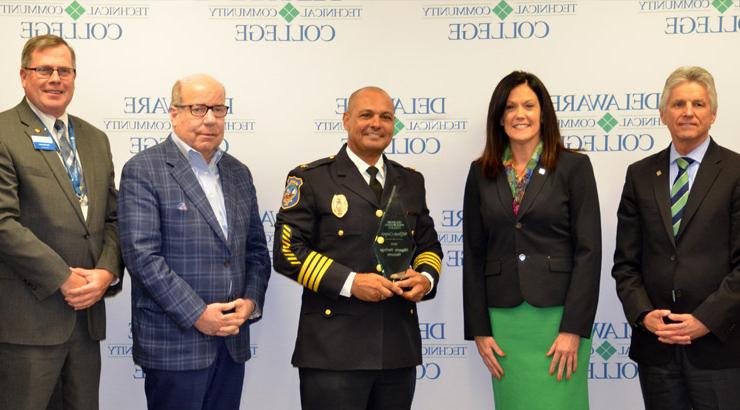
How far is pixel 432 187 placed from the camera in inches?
147

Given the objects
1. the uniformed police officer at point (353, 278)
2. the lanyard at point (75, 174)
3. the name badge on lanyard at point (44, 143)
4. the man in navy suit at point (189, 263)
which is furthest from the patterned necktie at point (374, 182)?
the name badge on lanyard at point (44, 143)

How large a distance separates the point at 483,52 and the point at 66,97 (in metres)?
2.02

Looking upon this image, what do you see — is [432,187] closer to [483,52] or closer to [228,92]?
[483,52]

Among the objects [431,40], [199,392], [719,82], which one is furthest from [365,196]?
[719,82]

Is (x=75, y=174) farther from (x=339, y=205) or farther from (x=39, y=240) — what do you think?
(x=339, y=205)

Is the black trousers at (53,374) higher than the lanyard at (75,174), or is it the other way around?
the lanyard at (75,174)

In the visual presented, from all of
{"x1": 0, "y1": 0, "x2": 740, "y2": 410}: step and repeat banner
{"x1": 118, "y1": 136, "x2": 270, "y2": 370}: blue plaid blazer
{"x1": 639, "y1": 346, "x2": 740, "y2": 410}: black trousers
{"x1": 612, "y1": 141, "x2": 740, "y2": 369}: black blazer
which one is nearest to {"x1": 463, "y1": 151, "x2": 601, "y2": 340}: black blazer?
{"x1": 612, "y1": 141, "x2": 740, "y2": 369}: black blazer

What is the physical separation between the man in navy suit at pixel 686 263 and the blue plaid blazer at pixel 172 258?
1607 millimetres

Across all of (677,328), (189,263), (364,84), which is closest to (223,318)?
(189,263)

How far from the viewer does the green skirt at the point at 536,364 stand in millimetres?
2740

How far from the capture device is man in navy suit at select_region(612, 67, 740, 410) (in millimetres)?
2658

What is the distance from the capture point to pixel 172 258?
2.72 metres

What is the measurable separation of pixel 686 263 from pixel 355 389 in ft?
4.43

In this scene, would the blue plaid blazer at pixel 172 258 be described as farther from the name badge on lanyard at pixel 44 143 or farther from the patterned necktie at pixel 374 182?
the patterned necktie at pixel 374 182
